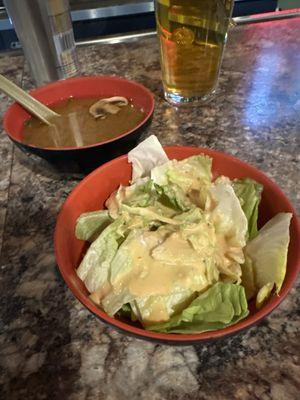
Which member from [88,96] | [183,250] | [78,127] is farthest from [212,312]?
[88,96]

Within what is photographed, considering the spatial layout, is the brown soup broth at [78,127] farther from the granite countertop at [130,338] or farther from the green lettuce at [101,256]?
the green lettuce at [101,256]

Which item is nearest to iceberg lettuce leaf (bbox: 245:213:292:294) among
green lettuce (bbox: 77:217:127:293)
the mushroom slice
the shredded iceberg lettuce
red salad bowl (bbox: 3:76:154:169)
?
the shredded iceberg lettuce

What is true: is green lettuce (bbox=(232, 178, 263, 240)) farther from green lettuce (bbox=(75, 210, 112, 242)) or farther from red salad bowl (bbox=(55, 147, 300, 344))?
green lettuce (bbox=(75, 210, 112, 242))

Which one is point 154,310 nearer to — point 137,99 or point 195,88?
point 137,99

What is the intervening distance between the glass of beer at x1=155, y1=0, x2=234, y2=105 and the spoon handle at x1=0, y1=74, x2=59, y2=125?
1.05ft

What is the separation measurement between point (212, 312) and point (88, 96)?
623 millimetres

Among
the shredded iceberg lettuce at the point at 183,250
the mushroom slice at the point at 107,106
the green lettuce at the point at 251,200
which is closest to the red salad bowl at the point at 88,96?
the mushroom slice at the point at 107,106

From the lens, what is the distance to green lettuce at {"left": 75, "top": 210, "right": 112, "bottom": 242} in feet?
1.95

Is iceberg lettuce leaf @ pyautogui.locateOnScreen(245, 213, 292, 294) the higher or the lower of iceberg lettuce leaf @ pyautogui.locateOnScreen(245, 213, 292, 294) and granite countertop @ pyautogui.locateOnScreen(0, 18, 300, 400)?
the higher

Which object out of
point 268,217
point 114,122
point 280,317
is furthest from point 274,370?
point 114,122

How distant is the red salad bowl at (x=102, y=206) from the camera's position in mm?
451

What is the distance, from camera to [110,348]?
21.8 inches

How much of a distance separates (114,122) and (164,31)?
266mm

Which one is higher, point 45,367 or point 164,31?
point 164,31
